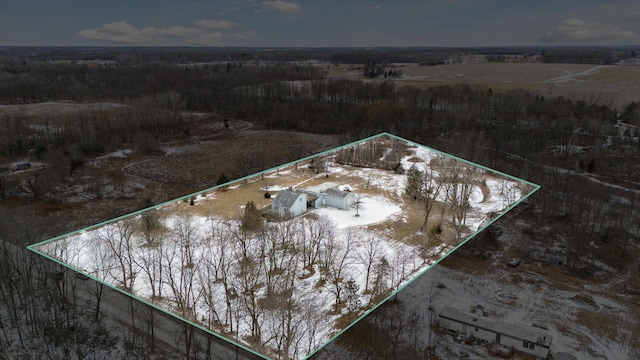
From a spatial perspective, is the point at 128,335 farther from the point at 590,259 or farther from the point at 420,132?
the point at 420,132

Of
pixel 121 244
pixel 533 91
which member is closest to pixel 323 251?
pixel 121 244

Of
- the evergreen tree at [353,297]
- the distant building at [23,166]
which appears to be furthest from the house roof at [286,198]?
the distant building at [23,166]

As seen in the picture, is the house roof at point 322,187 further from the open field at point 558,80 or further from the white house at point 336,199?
the open field at point 558,80

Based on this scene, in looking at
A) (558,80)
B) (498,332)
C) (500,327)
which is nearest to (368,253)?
(498,332)

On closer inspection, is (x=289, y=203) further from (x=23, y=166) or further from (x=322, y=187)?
(x=23, y=166)

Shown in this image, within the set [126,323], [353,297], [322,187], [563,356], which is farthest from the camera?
[126,323]

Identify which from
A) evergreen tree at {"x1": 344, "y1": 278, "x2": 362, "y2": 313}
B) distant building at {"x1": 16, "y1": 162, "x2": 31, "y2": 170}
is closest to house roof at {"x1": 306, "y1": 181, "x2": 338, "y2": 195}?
evergreen tree at {"x1": 344, "y1": 278, "x2": 362, "y2": 313}
